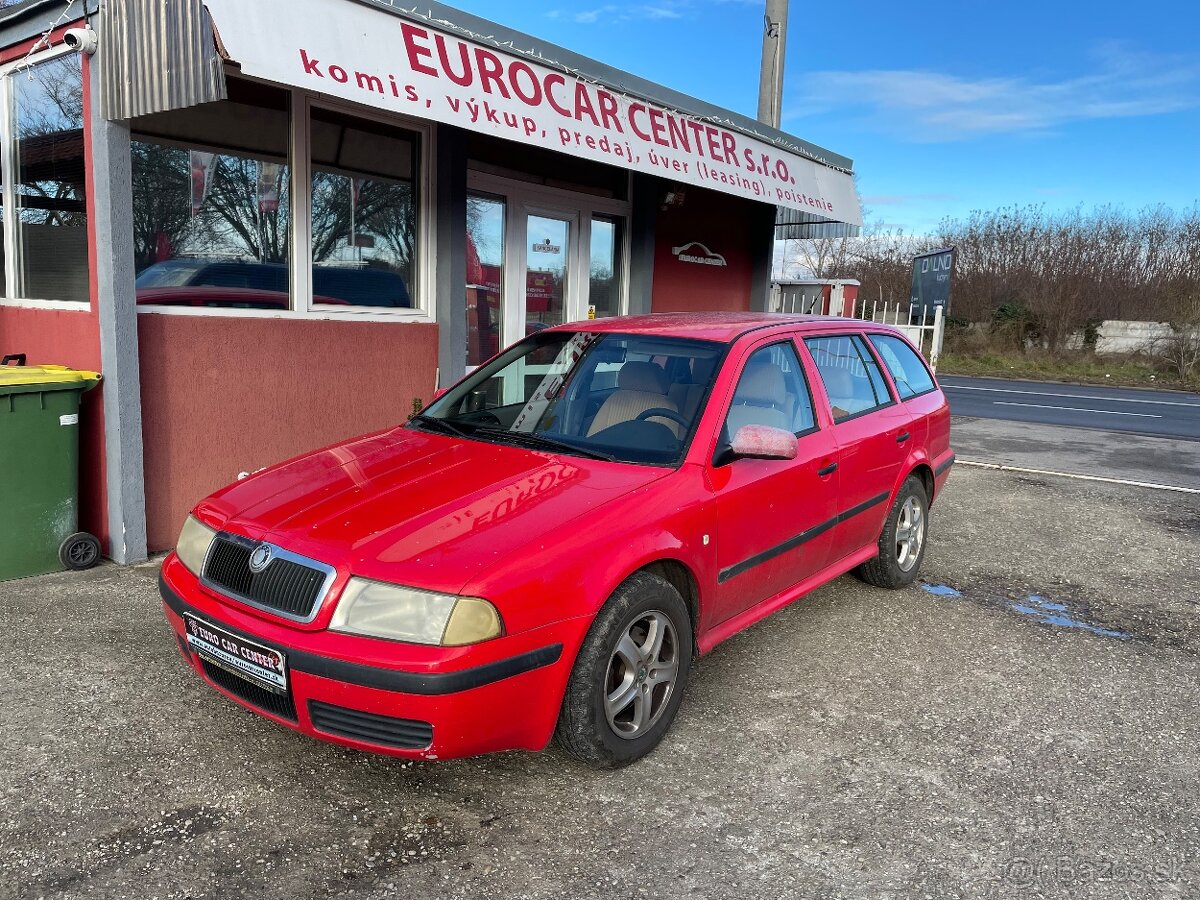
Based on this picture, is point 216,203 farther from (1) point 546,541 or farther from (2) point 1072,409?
(2) point 1072,409

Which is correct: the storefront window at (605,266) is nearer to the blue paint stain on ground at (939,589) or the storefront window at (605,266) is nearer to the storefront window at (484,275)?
the storefront window at (484,275)

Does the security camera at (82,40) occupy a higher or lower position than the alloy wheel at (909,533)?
higher

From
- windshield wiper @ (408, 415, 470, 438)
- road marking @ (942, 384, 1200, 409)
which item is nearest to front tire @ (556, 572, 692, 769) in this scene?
windshield wiper @ (408, 415, 470, 438)

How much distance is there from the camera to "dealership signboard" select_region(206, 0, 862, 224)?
4258 millimetres

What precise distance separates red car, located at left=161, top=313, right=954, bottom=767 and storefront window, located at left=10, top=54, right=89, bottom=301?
276 cm

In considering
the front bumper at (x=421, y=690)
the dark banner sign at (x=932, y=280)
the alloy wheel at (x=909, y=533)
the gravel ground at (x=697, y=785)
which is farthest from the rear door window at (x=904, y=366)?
the dark banner sign at (x=932, y=280)

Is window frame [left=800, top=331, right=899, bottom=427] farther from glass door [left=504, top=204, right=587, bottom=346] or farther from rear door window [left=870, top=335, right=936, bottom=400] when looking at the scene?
glass door [left=504, top=204, right=587, bottom=346]

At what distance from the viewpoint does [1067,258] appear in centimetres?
3016

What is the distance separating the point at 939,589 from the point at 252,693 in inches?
156

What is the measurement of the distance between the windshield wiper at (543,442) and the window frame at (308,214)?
2.59 metres

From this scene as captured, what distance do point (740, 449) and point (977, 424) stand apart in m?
11.8

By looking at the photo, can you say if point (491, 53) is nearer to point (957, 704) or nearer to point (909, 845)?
point (957, 704)

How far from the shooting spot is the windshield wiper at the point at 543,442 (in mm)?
3497

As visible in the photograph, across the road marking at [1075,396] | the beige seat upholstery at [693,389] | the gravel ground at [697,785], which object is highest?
the beige seat upholstery at [693,389]
